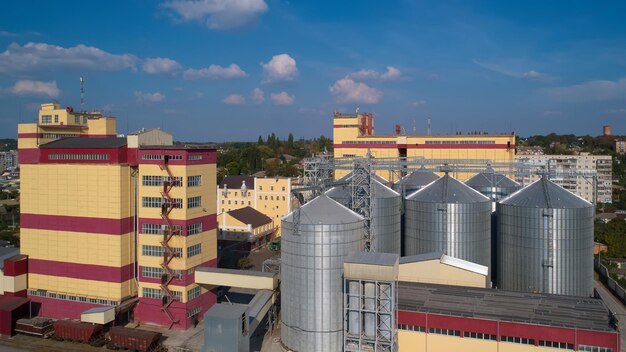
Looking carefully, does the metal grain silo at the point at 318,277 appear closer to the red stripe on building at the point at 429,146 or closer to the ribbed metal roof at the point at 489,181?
the ribbed metal roof at the point at 489,181

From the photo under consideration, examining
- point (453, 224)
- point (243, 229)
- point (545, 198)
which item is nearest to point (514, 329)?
point (453, 224)

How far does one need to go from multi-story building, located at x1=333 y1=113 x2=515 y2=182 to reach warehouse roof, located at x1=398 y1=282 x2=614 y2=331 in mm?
28968

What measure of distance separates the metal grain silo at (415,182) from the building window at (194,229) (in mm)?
19788

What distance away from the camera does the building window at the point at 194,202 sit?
33.6 m

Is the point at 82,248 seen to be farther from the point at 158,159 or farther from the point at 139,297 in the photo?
the point at 158,159

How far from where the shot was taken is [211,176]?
36.2 metres

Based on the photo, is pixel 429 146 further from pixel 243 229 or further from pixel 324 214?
pixel 324 214

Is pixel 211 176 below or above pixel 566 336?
above

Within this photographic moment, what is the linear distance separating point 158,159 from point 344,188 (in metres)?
14.5

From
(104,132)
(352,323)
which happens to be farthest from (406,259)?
(104,132)

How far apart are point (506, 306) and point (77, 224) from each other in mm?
30023

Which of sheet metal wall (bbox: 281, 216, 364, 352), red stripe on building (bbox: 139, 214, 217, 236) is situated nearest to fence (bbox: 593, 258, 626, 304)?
sheet metal wall (bbox: 281, 216, 364, 352)

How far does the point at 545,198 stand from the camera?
34125 millimetres

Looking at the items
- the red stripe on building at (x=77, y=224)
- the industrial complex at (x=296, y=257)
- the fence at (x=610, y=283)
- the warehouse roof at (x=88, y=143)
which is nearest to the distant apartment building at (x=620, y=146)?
the fence at (x=610, y=283)
